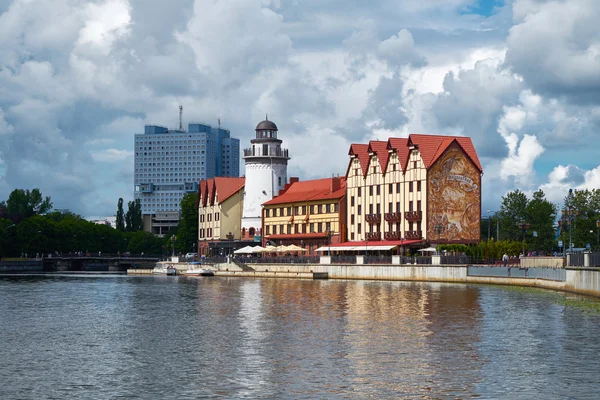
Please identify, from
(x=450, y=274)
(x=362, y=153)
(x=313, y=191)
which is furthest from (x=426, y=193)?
(x=313, y=191)

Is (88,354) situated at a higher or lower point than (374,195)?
lower

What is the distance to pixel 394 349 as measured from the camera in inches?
1650

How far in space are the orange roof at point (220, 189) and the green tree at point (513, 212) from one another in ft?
152

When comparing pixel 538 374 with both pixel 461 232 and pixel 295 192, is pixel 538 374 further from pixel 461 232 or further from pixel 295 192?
pixel 295 192

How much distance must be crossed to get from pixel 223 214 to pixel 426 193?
56.0 metres

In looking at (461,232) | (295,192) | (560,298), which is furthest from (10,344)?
(295,192)

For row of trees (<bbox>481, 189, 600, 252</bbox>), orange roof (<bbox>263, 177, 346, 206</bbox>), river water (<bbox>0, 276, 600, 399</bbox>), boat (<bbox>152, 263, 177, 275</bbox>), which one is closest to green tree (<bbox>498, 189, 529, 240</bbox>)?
row of trees (<bbox>481, 189, 600, 252</bbox>)

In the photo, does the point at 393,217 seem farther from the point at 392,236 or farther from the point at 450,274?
the point at 450,274

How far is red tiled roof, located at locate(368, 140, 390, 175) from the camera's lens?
429ft

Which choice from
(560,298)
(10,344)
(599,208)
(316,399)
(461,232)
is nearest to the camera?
(316,399)

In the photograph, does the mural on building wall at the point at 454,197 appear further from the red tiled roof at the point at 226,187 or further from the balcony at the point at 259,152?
the red tiled roof at the point at 226,187

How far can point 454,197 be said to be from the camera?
123 m

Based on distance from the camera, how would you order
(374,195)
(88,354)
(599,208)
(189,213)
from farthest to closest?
(189,213) < (599,208) < (374,195) < (88,354)

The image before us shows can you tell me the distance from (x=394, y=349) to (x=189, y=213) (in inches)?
5756
